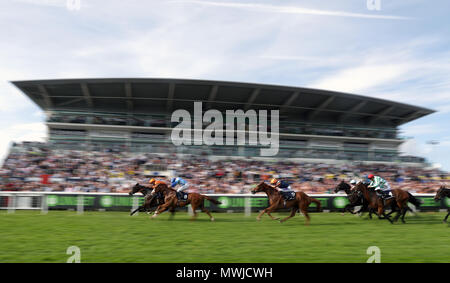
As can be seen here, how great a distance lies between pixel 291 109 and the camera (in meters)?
30.5

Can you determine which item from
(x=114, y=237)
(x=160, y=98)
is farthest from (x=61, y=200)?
(x=160, y=98)

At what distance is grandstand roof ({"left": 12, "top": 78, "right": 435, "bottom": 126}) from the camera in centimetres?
2697

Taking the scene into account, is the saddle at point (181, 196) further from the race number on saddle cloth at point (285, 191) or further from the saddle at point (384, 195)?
the saddle at point (384, 195)

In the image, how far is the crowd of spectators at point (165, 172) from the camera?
17797mm

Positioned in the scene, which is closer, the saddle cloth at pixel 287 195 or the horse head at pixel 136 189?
the saddle cloth at pixel 287 195

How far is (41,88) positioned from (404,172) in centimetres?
2871

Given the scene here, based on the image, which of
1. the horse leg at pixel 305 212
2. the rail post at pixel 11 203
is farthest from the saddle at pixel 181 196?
the rail post at pixel 11 203

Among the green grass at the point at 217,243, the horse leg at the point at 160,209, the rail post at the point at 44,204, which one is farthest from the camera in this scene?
the rail post at the point at 44,204

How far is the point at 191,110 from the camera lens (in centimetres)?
2895

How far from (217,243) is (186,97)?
22943 millimetres

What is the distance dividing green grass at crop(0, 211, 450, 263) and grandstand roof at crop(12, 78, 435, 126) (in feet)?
64.7

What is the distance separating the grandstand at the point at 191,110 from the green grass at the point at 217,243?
51.8 feet

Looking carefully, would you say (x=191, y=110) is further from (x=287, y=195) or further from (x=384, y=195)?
(x=384, y=195)

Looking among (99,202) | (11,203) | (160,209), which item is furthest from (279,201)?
(11,203)
